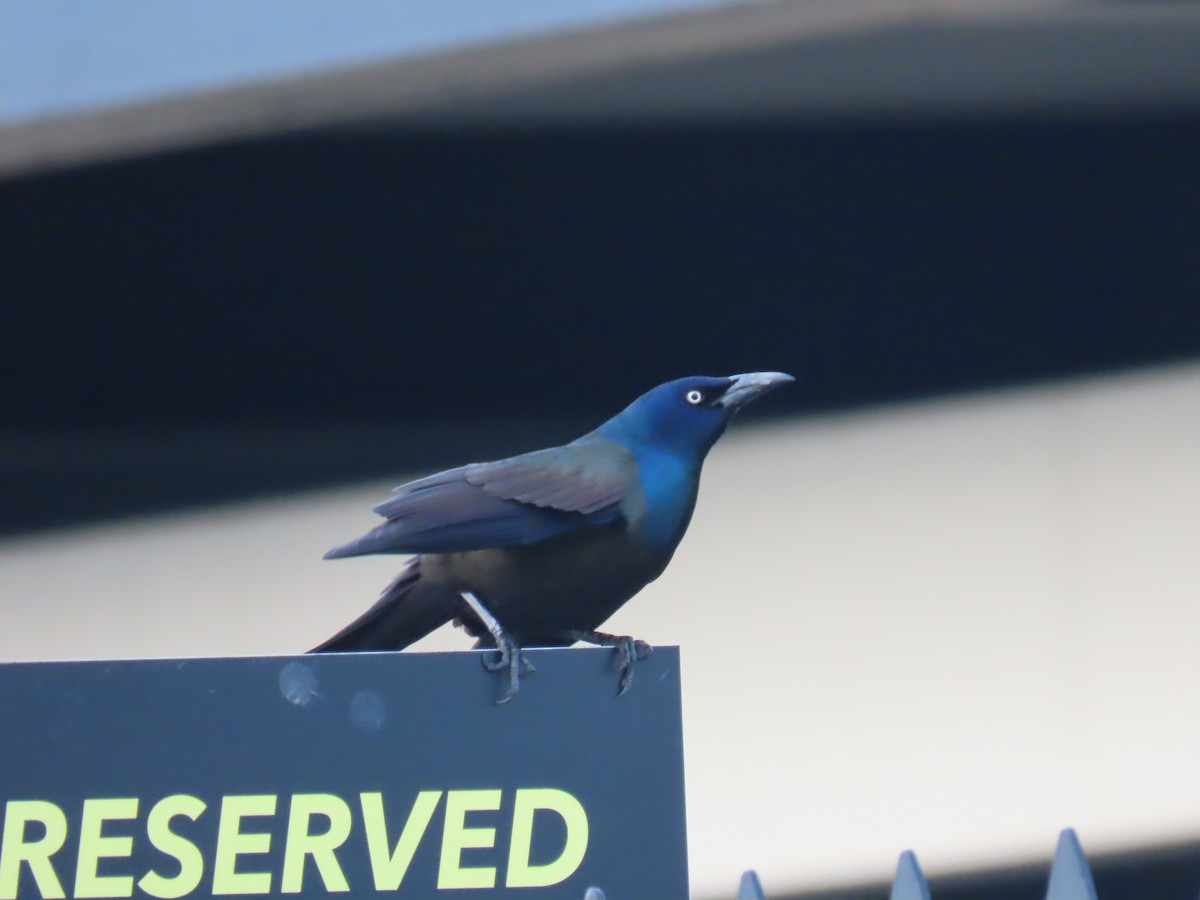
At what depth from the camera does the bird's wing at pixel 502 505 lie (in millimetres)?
2537

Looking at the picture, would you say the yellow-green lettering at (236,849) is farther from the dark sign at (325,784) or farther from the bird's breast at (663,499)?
the bird's breast at (663,499)

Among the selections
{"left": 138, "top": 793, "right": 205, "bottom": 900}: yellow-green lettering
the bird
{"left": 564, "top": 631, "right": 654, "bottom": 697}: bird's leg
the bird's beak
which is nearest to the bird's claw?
{"left": 564, "top": 631, "right": 654, "bottom": 697}: bird's leg

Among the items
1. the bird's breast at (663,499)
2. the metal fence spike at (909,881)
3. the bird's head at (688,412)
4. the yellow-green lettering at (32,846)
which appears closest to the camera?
the yellow-green lettering at (32,846)

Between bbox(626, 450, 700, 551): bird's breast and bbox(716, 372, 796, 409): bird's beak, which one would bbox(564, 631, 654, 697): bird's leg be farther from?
bbox(716, 372, 796, 409): bird's beak

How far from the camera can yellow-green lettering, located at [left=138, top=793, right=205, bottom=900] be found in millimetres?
2023

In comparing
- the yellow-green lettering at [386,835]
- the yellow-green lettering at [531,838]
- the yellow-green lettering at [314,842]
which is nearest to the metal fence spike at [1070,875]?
the yellow-green lettering at [531,838]

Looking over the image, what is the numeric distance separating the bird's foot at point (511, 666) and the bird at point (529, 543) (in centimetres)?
32

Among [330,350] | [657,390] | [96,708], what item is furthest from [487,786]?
[330,350]

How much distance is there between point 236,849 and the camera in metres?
2.03

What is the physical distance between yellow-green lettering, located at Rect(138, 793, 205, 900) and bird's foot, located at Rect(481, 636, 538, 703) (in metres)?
0.45

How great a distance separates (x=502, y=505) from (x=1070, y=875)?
44.9 inches

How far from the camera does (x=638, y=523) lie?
271 centimetres

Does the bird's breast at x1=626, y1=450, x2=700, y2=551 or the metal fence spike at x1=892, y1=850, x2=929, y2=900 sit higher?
the bird's breast at x1=626, y1=450, x2=700, y2=551

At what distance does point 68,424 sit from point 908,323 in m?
3.67
